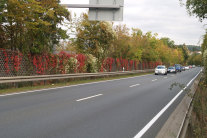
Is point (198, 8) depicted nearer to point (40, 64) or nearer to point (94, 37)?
point (40, 64)

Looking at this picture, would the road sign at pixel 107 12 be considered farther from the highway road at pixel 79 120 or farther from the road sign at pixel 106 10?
the highway road at pixel 79 120

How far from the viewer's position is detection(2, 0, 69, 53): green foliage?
13.3 meters

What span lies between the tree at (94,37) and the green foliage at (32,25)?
1528 cm

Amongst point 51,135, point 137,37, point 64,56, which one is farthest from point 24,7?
point 137,37

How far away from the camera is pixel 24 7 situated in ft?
42.8

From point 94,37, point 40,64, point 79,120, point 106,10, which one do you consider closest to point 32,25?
point 40,64

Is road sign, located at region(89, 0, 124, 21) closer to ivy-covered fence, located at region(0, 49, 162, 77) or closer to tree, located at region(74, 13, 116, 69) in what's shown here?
ivy-covered fence, located at region(0, 49, 162, 77)

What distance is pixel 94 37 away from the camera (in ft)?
110

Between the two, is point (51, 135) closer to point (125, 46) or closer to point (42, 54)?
point (42, 54)

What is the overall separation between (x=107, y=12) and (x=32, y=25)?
5.38 meters

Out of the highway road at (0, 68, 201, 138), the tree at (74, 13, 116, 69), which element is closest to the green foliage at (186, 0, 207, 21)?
the highway road at (0, 68, 201, 138)

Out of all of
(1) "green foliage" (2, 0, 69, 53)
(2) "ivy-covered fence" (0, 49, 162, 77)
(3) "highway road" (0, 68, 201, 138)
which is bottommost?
(3) "highway road" (0, 68, 201, 138)

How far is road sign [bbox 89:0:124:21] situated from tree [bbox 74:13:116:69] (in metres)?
15.8

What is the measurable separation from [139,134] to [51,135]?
205 centimetres
